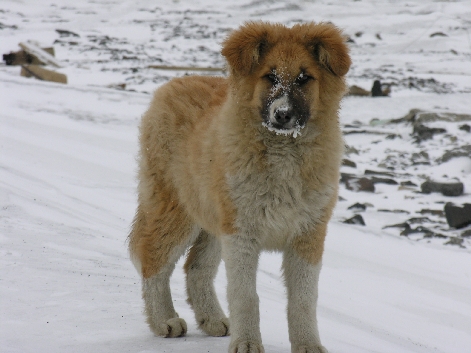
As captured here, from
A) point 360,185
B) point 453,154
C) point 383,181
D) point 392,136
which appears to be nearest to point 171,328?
point 360,185

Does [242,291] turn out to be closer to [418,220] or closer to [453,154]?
[418,220]

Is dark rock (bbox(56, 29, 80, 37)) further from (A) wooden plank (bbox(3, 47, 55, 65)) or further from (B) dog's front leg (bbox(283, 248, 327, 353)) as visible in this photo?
(B) dog's front leg (bbox(283, 248, 327, 353))

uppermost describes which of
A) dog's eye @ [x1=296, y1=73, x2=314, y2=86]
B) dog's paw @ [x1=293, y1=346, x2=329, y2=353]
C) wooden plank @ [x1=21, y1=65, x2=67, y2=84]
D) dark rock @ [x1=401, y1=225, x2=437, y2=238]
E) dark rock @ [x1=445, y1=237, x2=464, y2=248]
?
dog's eye @ [x1=296, y1=73, x2=314, y2=86]

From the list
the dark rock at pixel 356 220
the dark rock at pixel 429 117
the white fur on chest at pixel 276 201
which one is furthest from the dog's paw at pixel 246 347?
the dark rock at pixel 429 117

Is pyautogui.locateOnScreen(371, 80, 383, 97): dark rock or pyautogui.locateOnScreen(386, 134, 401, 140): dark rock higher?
pyautogui.locateOnScreen(371, 80, 383, 97): dark rock

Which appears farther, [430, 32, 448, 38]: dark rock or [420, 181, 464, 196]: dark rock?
[430, 32, 448, 38]: dark rock

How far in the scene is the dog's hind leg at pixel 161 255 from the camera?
5.34m

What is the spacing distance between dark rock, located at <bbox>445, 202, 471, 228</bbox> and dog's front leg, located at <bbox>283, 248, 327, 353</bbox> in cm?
552

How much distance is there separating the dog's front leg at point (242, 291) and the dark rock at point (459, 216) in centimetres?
583

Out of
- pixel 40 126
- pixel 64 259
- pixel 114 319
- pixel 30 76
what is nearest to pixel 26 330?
pixel 114 319

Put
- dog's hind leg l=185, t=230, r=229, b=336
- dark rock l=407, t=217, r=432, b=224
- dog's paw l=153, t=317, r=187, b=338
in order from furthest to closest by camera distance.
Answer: dark rock l=407, t=217, r=432, b=224
dog's hind leg l=185, t=230, r=229, b=336
dog's paw l=153, t=317, r=187, b=338

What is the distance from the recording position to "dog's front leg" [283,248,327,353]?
4500mm

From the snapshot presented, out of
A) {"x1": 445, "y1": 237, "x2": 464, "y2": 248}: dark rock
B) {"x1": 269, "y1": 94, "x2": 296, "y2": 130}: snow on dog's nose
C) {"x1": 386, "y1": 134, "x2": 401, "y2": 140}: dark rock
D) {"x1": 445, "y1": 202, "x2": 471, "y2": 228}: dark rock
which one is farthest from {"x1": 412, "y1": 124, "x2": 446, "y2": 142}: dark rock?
{"x1": 269, "y1": 94, "x2": 296, "y2": 130}: snow on dog's nose

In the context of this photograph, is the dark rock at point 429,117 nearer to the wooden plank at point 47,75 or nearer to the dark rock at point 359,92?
the dark rock at point 359,92
